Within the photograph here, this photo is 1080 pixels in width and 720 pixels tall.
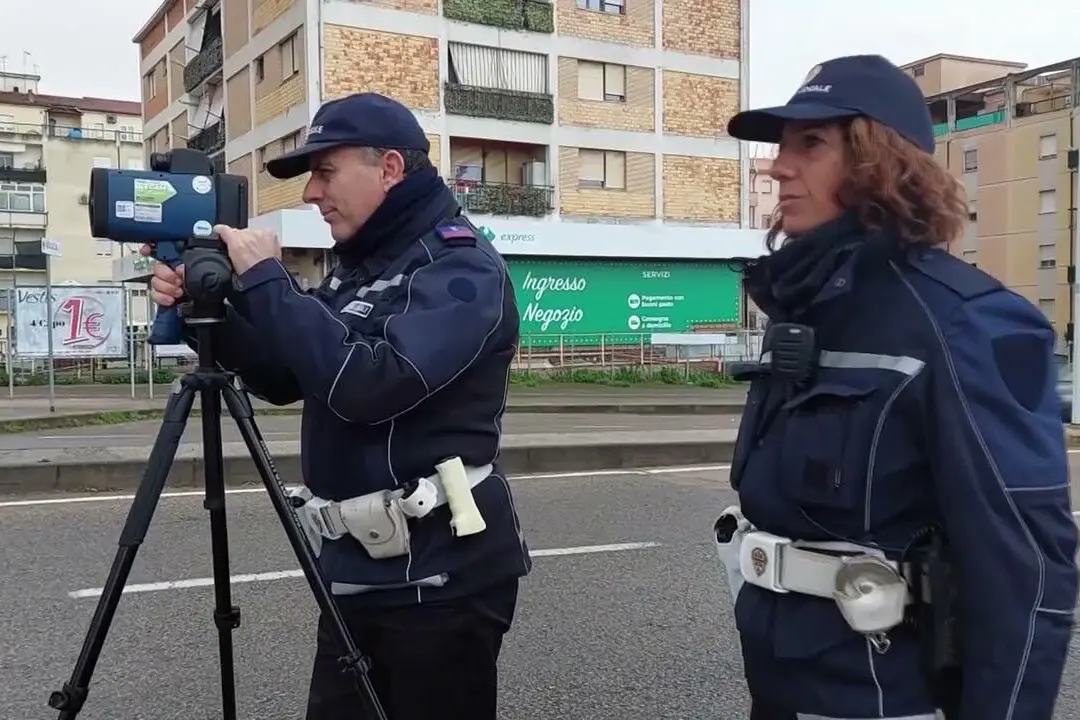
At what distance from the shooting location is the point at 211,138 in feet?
109

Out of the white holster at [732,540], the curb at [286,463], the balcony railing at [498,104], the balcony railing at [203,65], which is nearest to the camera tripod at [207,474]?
the white holster at [732,540]

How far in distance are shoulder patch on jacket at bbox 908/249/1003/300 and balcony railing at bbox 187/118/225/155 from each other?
32481 mm

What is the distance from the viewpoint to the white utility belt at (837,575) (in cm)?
173

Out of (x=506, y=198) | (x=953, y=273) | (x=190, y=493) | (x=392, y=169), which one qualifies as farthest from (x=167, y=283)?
(x=506, y=198)

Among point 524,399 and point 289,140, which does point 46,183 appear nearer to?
point 289,140

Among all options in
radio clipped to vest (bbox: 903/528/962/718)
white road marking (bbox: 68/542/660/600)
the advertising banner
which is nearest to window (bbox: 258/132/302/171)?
the advertising banner

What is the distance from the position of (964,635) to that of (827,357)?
0.51 metres

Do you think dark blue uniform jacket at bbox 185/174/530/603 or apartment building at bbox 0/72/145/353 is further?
apartment building at bbox 0/72/145/353

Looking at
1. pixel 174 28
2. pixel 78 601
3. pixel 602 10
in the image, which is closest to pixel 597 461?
pixel 78 601

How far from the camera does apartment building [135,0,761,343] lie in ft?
84.9

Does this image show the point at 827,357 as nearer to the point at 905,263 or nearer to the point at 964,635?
the point at 905,263

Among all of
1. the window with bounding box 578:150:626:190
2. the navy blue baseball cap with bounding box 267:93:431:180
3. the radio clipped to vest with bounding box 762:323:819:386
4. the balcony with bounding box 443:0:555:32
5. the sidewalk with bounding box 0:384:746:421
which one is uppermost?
the balcony with bounding box 443:0:555:32

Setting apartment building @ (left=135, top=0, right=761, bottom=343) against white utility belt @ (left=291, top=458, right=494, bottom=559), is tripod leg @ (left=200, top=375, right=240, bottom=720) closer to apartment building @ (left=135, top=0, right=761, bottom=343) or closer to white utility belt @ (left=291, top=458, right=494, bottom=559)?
white utility belt @ (left=291, top=458, right=494, bottom=559)

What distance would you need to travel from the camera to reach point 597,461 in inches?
395
